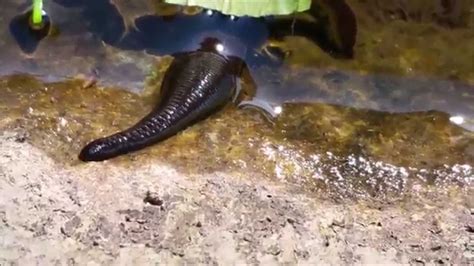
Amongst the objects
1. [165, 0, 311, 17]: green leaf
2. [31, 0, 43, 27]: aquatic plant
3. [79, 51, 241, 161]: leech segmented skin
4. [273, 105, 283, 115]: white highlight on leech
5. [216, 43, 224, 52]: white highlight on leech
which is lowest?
[273, 105, 283, 115]: white highlight on leech

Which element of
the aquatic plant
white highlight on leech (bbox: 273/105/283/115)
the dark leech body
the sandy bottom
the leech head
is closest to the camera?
the sandy bottom

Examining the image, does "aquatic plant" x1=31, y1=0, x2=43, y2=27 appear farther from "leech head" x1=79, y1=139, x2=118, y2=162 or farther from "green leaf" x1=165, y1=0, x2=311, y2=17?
"leech head" x1=79, y1=139, x2=118, y2=162

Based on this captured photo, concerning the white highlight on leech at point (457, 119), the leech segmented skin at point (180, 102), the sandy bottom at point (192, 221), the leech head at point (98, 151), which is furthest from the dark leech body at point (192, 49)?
the white highlight on leech at point (457, 119)

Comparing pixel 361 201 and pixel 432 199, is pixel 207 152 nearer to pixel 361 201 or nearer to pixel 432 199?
pixel 361 201

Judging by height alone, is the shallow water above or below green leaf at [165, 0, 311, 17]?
below

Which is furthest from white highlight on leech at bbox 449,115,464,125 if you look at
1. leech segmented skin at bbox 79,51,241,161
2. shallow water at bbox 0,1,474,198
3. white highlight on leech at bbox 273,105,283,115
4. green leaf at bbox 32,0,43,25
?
green leaf at bbox 32,0,43,25

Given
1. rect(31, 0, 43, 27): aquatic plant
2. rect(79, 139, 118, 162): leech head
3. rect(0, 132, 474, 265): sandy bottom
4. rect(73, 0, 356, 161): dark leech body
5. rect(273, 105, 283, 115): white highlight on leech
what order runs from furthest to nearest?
1. rect(31, 0, 43, 27): aquatic plant
2. rect(273, 105, 283, 115): white highlight on leech
3. rect(73, 0, 356, 161): dark leech body
4. rect(79, 139, 118, 162): leech head
5. rect(0, 132, 474, 265): sandy bottom

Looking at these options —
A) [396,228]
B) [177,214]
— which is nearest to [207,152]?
[177,214]

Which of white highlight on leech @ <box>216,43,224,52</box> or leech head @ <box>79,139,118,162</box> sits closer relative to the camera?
leech head @ <box>79,139,118,162</box>
